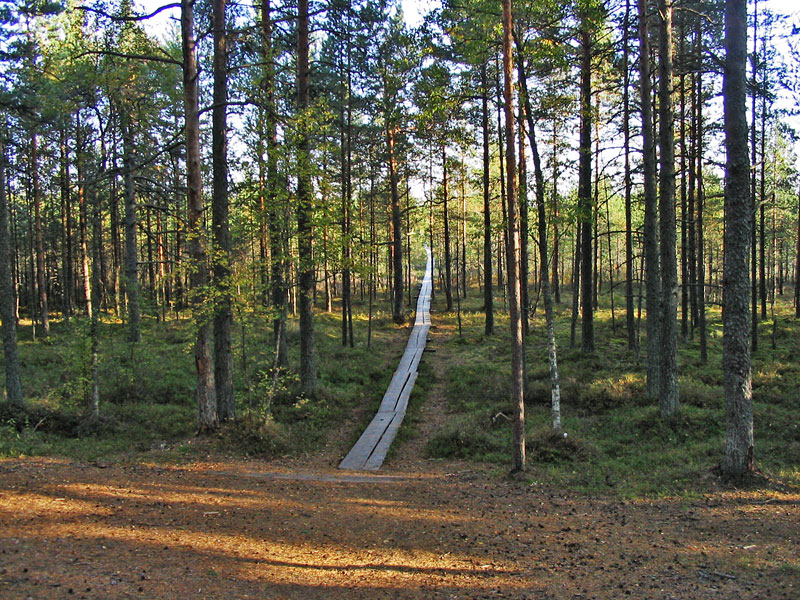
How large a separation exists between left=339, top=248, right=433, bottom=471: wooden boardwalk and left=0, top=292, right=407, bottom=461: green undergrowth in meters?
0.76

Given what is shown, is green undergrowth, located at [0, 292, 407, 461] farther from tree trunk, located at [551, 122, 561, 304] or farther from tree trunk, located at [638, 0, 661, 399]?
tree trunk, located at [638, 0, 661, 399]

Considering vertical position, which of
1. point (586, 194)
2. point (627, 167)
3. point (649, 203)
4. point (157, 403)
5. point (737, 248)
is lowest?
point (157, 403)

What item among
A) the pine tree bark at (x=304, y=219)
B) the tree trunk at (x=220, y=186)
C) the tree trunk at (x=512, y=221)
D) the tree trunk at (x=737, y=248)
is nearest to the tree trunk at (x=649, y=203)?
the tree trunk at (x=737, y=248)

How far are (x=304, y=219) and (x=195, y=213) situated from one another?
2.64 meters

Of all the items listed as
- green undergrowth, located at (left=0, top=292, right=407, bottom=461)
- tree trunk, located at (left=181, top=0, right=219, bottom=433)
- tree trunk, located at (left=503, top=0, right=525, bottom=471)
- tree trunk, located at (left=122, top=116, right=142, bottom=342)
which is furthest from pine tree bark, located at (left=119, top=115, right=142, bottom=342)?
tree trunk, located at (left=503, top=0, right=525, bottom=471)

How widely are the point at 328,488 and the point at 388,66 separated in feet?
67.5

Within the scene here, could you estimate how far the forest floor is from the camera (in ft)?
17.0

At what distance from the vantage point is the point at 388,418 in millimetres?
14578

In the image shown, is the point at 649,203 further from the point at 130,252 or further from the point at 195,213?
the point at 130,252

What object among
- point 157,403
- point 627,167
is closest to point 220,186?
point 157,403

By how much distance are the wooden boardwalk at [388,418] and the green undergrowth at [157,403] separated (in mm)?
765

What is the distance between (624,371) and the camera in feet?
53.5

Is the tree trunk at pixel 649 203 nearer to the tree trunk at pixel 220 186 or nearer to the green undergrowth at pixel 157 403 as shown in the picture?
the green undergrowth at pixel 157 403

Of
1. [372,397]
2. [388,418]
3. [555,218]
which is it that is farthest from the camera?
[372,397]
